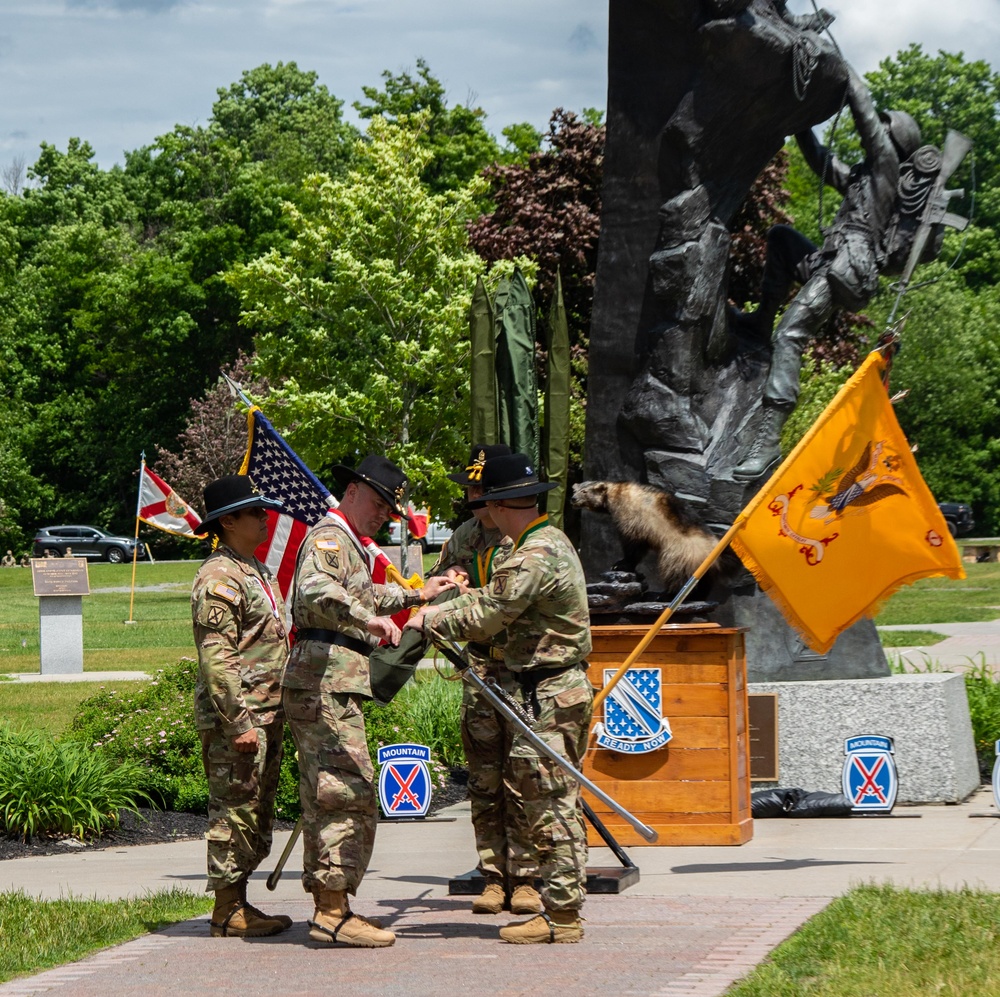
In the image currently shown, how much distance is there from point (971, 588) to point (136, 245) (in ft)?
125

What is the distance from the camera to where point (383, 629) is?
6707 mm

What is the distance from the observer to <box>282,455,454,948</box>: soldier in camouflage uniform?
666 cm

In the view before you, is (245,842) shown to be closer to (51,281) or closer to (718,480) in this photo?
(718,480)

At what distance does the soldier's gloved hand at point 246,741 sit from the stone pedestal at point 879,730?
16.1ft

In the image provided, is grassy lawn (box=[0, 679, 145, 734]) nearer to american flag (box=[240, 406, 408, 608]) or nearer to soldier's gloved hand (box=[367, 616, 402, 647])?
american flag (box=[240, 406, 408, 608])

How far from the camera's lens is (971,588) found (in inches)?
1363

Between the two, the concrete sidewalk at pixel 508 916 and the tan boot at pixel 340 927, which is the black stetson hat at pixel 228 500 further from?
the concrete sidewalk at pixel 508 916

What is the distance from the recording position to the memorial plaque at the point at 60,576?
2059 cm

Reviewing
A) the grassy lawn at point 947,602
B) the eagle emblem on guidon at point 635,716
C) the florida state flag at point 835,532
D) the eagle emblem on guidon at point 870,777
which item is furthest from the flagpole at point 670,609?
the grassy lawn at point 947,602

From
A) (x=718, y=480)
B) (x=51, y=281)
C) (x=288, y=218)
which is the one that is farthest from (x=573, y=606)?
(x=51, y=281)

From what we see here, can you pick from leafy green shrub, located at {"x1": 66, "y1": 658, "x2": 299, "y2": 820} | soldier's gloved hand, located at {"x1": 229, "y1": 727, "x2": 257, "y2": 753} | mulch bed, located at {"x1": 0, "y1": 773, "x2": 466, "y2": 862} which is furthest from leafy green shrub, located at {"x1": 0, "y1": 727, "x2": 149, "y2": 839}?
soldier's gloved hand, located at {"x1": 229, "y1": 727, "x2": 257, "y2": 753}

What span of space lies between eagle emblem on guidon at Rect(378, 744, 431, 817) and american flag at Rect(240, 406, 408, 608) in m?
1.90

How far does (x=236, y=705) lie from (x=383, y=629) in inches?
29.1

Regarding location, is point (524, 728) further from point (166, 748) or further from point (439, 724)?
point (439, 724)
